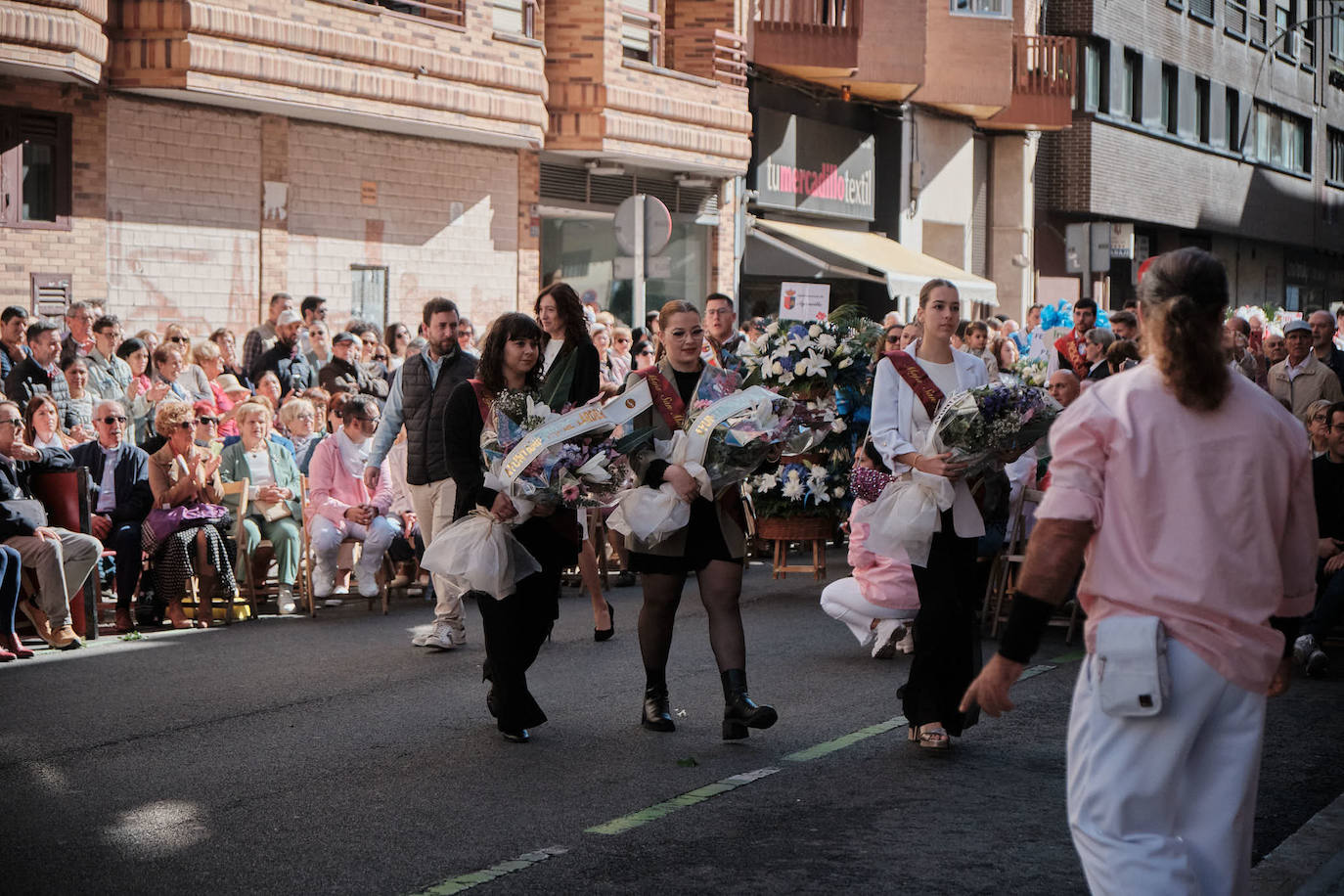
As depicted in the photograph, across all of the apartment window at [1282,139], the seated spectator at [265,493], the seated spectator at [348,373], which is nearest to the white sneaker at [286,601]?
the seated spectator at [265,493]

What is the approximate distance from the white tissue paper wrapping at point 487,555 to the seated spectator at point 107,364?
633cm

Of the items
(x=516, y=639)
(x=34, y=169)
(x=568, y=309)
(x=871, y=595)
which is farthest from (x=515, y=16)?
(x=516, y=639)

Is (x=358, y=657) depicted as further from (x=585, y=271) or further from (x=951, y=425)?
(x=585, y=271)

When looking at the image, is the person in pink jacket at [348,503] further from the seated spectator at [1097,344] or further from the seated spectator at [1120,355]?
the seated spectator at [1097,344]

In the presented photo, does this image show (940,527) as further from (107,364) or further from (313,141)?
(313,141)

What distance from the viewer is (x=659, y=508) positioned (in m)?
7.95

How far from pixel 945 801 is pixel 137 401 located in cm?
886

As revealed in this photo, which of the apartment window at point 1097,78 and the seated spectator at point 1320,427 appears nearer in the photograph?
the seated spectator at point 1320,427

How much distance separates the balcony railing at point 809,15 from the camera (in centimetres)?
2872

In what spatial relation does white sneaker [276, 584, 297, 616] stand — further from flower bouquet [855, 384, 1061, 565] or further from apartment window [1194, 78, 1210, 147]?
apartment window [1194, 78, 1210, 147]

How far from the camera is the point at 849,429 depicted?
43.0 ft

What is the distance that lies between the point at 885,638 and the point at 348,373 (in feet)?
23.7

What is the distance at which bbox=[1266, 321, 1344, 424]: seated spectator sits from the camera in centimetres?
1741

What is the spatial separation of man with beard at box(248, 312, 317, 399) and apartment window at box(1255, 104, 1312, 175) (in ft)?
135
